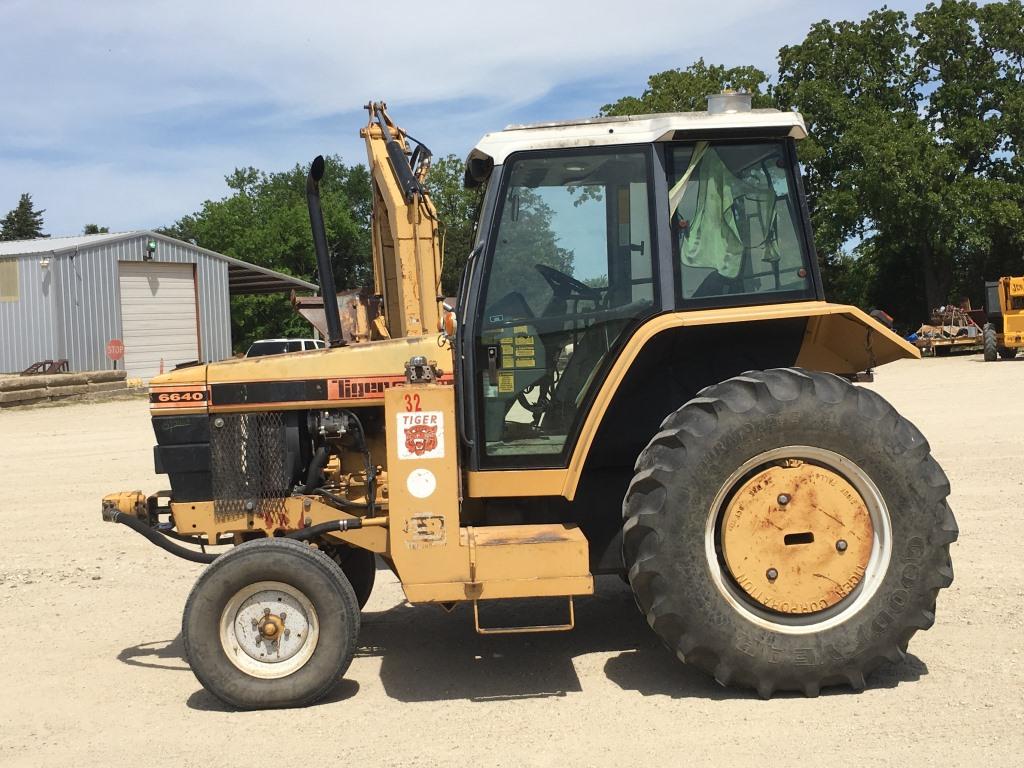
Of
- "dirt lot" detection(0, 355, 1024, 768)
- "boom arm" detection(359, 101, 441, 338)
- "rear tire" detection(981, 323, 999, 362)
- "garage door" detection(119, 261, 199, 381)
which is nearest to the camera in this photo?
"dirt lot" detection(0, 355, 1024, 768)

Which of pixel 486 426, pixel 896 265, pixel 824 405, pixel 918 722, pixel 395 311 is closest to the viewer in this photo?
pixel 918 722

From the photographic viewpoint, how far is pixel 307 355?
5113mm

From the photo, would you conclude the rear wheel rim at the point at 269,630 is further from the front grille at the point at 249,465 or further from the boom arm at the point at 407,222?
the boom arm at the point at 407,222

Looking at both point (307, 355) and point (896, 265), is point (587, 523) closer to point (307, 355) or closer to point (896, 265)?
point (307, 355)

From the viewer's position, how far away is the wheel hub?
4590 millimetres

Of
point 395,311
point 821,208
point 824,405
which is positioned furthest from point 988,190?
point 824,405

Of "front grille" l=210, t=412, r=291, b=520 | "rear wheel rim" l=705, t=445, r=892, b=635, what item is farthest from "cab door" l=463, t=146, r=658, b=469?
"front grille" l=210, t=412, r=291, b=520

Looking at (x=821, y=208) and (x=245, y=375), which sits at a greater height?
(x=821, y=208)

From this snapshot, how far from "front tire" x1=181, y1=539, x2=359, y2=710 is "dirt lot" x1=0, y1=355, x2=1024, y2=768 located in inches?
5.4

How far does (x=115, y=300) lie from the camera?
30953 mm

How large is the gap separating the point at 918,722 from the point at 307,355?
322cm

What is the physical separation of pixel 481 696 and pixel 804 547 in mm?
1630

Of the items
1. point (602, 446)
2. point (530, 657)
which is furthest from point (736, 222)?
point (530, 657)

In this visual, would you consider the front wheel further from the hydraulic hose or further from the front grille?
the hydraulic hose
